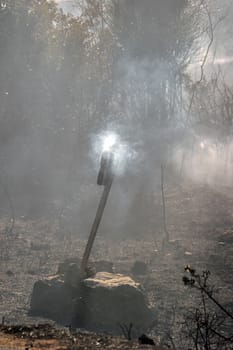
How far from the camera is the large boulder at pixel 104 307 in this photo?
989 cm

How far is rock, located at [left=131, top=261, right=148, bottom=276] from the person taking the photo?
12.6 metres

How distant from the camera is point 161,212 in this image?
18594 mm

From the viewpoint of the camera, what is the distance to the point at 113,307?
9.95m

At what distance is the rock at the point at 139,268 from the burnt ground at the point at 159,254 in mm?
151

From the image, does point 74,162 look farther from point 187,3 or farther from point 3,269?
point 3,269

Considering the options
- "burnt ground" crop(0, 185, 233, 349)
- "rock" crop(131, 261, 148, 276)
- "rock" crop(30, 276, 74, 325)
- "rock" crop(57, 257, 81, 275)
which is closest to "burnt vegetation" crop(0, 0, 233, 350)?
"burnt ground" crop(0, 185, 233, 349)

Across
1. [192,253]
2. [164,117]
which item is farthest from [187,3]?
[192,253]

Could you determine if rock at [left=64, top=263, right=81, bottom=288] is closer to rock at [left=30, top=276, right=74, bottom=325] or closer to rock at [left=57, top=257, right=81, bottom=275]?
rock at [left=30, top=276, right=74, bottom=325]

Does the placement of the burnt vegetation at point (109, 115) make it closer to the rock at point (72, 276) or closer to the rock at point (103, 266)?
the rock at point (103, 266)

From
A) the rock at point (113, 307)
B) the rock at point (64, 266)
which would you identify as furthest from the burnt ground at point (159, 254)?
the rock at point (64, 266)

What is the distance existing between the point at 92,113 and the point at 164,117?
3.18 m

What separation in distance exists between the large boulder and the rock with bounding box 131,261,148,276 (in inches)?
84.8

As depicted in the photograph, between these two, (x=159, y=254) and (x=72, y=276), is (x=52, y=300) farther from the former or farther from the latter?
(x=159, y=254)

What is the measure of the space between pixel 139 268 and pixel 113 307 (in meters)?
2.82
